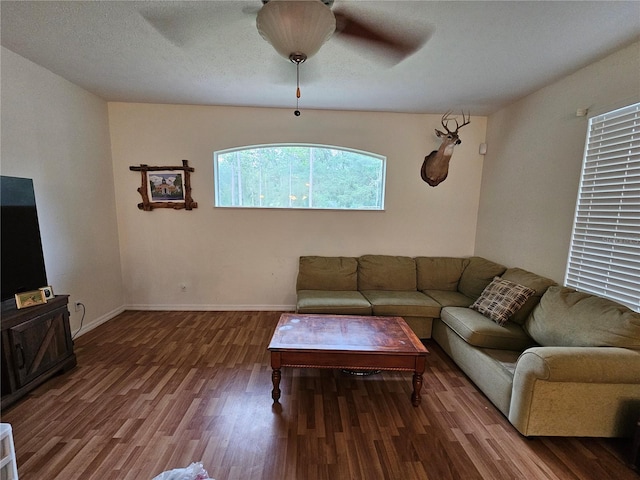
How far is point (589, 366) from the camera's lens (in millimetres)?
1623

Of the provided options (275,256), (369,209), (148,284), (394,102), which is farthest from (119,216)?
(394,102)

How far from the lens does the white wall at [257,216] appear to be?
11.5 ft

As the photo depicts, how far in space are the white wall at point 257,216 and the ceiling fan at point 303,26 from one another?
171 centimetres

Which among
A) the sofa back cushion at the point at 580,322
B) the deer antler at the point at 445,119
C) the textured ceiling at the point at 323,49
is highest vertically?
the textured ceiling at the point at 323,49

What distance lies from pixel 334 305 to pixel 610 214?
2.36 meters

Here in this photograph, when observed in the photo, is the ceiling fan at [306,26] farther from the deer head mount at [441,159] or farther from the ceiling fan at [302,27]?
the deer head mount at [441,159]

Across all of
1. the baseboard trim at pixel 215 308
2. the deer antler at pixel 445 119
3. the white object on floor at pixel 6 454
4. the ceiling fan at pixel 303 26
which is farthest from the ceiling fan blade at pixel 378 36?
the baseboard trim at pixel 215 308

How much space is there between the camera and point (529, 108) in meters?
2.91

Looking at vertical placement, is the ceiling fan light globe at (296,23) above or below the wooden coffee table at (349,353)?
above

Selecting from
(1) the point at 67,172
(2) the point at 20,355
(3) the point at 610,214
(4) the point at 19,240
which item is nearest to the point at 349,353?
(3) the point at 610,214

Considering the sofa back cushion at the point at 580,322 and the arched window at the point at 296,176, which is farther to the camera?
the arched window at the point at 296,176

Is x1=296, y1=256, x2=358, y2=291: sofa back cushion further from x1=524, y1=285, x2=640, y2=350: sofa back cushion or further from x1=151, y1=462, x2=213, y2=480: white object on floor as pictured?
x1=151, y1=462, x2=213, y2=480: white object on floor

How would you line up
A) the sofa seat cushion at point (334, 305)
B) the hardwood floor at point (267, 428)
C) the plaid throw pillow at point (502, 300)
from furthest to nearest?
the sofa seat cushion at point (334, 305), the plaid throw pillow at point (502, 300), the hardwood floor at point (267, 428)

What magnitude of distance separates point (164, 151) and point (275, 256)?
1918 mm
